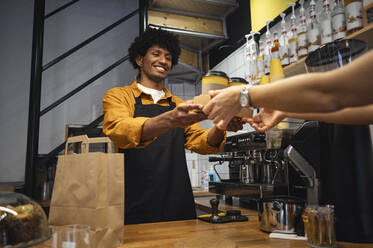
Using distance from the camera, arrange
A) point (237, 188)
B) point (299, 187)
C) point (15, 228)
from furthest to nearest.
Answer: point (237, 188), point (299, 187), point (15, 228)

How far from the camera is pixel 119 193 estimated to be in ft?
2.98

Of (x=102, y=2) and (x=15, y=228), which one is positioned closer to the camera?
(x=15, y=228)

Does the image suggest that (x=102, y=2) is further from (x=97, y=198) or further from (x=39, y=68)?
(x=97, y=198)

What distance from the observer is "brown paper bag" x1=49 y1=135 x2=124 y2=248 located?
0.84 metres

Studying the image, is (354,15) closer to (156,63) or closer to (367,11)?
(367,11)

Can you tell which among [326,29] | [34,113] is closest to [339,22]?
[326,29]

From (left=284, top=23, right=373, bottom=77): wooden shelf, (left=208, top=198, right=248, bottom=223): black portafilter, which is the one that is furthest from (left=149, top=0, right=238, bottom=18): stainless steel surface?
(left=208, top=198, right=248, bottom=223): black portafilter

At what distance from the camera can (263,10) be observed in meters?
2.60

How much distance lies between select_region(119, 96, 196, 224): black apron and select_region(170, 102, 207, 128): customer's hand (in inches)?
Result: 18.9

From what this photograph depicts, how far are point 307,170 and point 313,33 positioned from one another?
0.97 meters

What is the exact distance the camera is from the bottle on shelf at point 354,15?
140 centimetres

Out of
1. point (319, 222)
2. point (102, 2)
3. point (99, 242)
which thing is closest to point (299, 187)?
point (319, 222)

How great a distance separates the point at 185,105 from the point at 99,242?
1.96 ft

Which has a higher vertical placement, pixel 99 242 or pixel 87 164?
pixel 87 164
